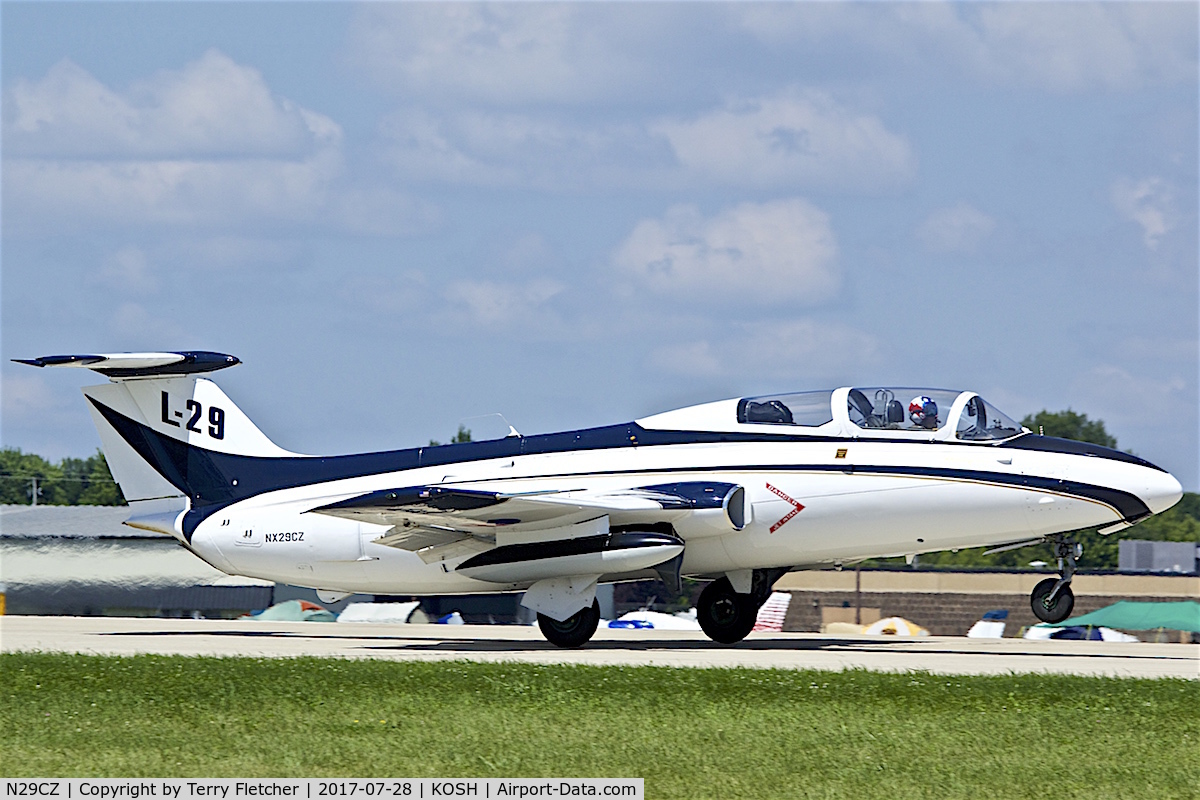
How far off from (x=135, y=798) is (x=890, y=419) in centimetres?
1218

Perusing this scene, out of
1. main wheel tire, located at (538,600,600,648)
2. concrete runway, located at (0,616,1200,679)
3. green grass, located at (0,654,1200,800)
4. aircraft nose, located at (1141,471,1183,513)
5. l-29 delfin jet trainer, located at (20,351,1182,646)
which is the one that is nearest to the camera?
green grass, located at (0,654,1200,800)

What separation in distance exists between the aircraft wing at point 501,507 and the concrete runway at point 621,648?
5.21ft

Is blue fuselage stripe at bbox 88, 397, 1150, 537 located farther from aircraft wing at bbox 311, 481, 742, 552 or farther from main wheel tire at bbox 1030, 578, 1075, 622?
main wheel tire at bbox 1030, 578, 1075, 622

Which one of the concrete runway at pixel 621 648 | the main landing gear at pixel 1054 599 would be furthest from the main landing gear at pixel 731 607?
the main landing gear at pixel 1054 599

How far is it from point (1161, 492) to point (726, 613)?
6.09 meters

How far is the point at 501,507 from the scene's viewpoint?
18.9m

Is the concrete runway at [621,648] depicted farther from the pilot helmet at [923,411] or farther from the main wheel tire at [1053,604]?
the pilot helmet at [923,411]

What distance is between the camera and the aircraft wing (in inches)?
728

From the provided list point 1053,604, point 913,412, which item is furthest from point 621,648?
point 1053,604

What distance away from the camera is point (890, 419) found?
18984 millimetres

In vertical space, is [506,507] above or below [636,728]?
above
